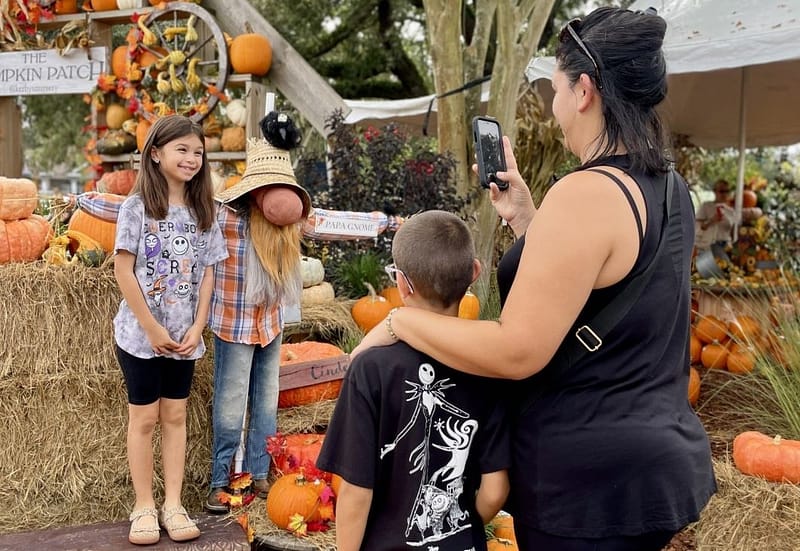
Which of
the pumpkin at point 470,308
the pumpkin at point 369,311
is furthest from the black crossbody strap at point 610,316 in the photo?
the pumpkin at point 369,311

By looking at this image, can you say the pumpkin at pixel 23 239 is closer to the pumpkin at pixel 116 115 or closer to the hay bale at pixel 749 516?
the hay bale at pixel 749 516

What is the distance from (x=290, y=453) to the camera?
3598mm

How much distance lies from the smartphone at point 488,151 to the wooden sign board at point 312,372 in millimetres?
2300

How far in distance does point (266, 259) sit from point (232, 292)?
0.21 metres

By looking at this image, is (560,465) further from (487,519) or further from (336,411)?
(336,411)

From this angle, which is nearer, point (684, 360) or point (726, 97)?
point (684, 360)

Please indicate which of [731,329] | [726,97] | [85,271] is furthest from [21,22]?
[726,97]

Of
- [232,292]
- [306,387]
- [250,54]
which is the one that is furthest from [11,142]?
[232,292]

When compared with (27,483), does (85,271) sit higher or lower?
higher

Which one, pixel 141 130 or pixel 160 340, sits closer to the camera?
pixel 160 340

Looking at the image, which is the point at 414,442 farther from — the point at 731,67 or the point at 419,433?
the point at 731,67

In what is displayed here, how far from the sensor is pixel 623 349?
1.50 meters

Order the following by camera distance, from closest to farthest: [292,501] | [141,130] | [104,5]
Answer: [292,501] < [141,130] < [104,5]

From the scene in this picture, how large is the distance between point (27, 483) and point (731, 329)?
518cm
